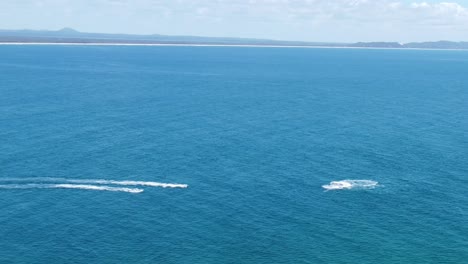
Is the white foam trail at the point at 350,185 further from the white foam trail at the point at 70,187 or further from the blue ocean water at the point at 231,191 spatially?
the white foam trail at the point at 70,187

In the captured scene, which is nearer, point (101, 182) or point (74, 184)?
point (74, 184)

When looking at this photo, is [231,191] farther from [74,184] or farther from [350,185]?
[74,184]

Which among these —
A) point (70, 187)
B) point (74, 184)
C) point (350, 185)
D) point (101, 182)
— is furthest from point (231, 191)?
point (70, 187)

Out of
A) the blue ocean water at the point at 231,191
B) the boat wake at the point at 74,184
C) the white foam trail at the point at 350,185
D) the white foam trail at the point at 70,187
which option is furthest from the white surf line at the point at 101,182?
the white foam trail at the point at 350,185

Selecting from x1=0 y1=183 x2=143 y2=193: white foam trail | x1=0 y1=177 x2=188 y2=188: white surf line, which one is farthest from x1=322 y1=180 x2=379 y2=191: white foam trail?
x1=0 y1=183 x2=143 y2=193: white foam trail

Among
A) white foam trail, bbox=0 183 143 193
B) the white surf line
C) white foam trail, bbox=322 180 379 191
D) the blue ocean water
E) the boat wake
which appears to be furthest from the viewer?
white foam trail, bbox=322 180 379 191

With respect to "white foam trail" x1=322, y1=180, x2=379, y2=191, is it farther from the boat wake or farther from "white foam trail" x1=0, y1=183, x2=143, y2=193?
"white foam trail" x1=0, y1=183, x2=143, y2=193
